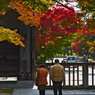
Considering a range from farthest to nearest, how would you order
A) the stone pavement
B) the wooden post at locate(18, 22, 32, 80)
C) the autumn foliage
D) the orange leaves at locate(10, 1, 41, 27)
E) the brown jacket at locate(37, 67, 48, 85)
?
the autumn foliage, the wooden post at locate(18, 22, 32, 80), the stone pavement, the orange leaves at locate(10, 1, 41, 27), the brown jacket at locate(37, 67, 48, 85)

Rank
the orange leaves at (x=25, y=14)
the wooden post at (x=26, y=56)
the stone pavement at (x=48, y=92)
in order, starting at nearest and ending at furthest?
the orange leaves at (x=25, y=14)
the stone pavement at (x=48, y=92)
the wooden post at (x=26, y=56)

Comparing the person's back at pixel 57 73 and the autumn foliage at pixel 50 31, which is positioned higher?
the autumn foliage at pixel 50 31

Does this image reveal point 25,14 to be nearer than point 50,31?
Yes

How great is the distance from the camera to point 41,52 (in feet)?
86.7

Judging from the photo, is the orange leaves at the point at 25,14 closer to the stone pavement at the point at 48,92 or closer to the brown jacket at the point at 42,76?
the brown jacket at the point at 42,76

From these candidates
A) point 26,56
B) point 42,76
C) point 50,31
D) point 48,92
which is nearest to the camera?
point 42,76

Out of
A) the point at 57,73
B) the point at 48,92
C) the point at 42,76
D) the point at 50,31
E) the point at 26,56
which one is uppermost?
the point at 50,31

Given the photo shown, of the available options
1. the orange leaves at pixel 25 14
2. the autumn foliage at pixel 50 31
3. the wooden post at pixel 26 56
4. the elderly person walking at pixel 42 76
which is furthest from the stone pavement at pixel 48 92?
the autumn foliage at pixel 50 31

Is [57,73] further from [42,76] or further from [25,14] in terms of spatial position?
[25,14]

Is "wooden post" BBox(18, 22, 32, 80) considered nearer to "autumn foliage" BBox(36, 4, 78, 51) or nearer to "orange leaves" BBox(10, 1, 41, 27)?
"orange leaves" BBox(10, 1, 41, 27)

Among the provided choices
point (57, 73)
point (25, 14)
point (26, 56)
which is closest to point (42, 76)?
point (57, 73)

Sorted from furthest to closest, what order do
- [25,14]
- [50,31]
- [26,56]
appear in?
[50,31] → [26,56] → [25,14]

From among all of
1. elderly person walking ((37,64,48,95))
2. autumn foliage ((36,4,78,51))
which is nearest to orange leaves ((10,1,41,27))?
elderly person walking ((37,64,48,95))

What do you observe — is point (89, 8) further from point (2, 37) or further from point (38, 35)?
point (38, 35)
